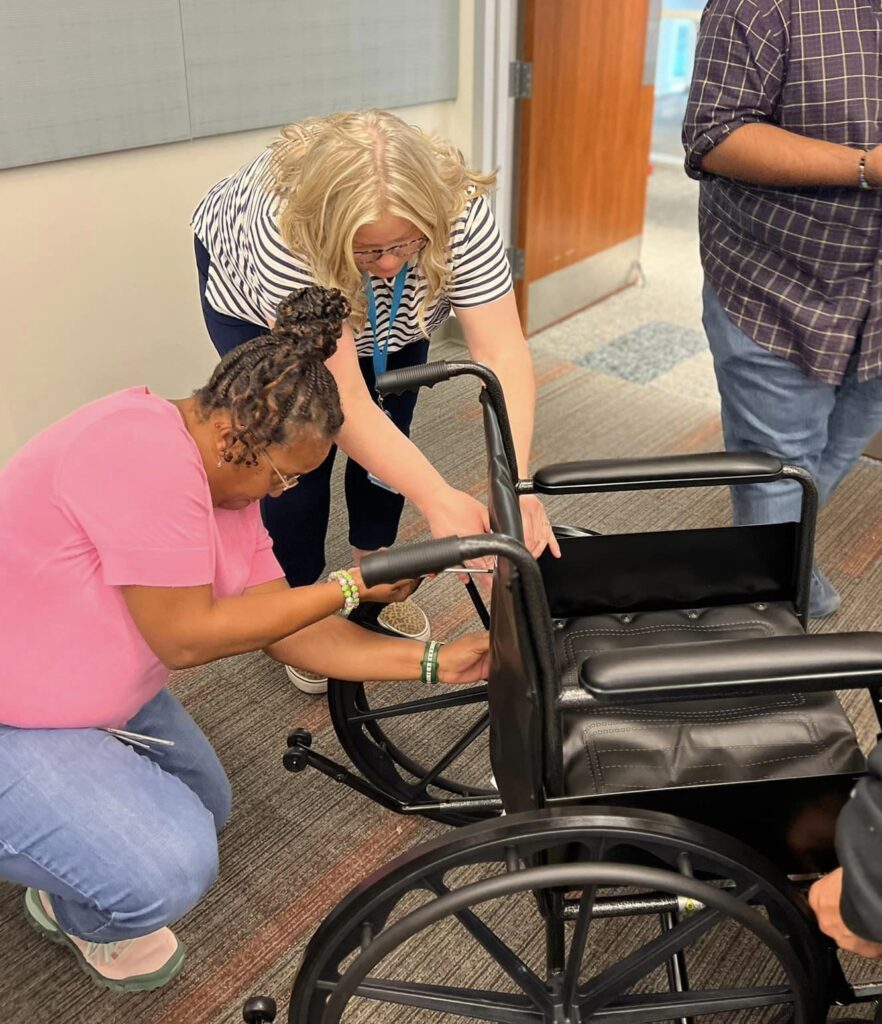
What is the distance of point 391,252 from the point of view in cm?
127

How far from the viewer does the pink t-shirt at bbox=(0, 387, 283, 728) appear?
1.05m

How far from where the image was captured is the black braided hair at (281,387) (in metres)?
1.04

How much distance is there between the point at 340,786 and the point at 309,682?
24cm

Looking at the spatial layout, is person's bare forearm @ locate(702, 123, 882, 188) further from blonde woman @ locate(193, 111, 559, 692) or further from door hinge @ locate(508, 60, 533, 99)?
door hinge @ locate(508, 60, 533, 99)

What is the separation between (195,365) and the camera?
102 inches

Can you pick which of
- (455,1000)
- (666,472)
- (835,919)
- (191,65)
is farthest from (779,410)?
(191,65)

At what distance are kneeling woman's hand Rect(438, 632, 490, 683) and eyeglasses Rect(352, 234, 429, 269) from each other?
517 millimetres

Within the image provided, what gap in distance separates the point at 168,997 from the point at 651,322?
2902 mm

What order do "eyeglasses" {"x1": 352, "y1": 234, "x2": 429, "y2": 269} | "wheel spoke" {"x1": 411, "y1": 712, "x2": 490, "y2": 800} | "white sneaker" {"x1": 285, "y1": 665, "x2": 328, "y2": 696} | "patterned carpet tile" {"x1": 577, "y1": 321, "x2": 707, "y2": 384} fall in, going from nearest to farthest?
"eyeglasses" {"x1": 352, "y1": 234, "x2": 429, "y2": 269} < "wheel spoke" {"x1": 411, "y1": 712, "x2": 490, "y2": 800} < "white sneaker" {"x1": 285, "y1": 665, "x2": 328, "y2": 696} < "patterned carpet tile" {"x1": 577, "y1": 321, "x2": 707, "y2": 384}

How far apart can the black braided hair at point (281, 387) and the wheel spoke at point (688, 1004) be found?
711mm

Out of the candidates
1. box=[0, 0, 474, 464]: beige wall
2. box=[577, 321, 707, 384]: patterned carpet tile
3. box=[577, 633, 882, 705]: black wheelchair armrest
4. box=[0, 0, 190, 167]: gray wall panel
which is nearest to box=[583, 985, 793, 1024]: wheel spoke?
box=[577, 633, 882, 705]: black wheelchair armrest

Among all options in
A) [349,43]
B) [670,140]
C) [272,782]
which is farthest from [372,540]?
[670,140]

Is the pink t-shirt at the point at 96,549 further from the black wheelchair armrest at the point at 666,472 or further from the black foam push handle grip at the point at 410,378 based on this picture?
the black wheelchair armrest at the point at 666,472

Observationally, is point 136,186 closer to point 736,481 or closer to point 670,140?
point 736,481
